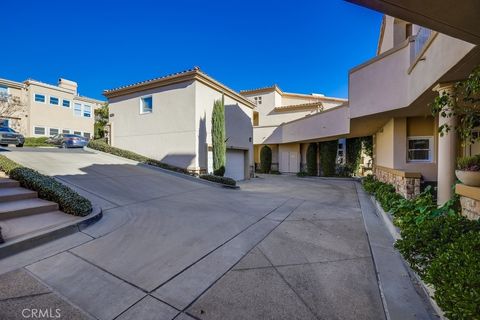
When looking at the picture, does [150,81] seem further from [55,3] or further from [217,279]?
[217,279]

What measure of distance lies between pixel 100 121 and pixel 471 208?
1278 inches

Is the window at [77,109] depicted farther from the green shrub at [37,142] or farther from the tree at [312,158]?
the tree at [312,158]

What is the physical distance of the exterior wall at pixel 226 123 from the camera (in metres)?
11.7

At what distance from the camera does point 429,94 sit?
5520mm

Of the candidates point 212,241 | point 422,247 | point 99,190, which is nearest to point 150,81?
point 99,190

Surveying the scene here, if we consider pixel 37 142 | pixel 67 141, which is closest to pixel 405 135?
pixel 67 141

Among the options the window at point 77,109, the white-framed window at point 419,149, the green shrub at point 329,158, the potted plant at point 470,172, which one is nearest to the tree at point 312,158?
the green shrub at point 329,158

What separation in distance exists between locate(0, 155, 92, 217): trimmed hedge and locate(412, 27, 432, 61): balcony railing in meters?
8.35

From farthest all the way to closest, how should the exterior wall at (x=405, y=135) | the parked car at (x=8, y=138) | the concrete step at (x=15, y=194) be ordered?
the parked car at (x=8, y=138) → the exterior wall at (x=405, y=135) → the concrete step at (x=15, y=194)

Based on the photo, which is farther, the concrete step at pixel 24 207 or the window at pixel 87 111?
the window at pixel 87 111

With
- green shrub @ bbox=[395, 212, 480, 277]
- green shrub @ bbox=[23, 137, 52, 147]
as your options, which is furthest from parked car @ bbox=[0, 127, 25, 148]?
green shrub @ bbox=[395, 212, 480, 277]

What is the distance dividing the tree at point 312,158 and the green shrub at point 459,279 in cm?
1675

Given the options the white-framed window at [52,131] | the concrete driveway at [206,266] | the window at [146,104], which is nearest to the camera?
the concrete driveway at [206,266]

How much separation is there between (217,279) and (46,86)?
94.0ft
